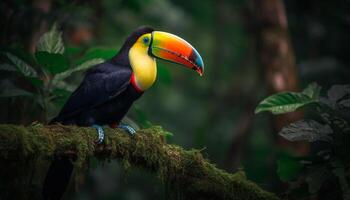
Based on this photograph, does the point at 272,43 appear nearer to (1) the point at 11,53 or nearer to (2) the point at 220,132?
(1) the point at 11,53

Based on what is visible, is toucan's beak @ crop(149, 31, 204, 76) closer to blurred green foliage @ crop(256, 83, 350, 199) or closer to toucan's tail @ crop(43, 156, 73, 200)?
blurred green foliage @ crop(256, 83, 350, 199)

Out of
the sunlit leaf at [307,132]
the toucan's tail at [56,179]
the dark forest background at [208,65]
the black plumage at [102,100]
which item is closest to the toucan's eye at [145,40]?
the black plumage at [102,100]

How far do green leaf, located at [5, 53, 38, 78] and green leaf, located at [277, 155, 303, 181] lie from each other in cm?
235

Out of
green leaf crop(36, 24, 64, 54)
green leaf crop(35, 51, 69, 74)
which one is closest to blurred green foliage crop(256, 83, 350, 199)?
green leaf crop(35, 51, 69, 74)

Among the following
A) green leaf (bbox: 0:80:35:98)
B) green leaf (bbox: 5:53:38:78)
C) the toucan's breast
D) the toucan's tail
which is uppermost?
the toucan's breast

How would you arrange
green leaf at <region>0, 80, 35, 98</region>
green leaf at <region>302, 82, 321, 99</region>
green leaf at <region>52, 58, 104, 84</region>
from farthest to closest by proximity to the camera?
1. green leaf at <region>52, 58, 104, 84</region>
2. green leaf at <region>0, 80, 35, 98</region>
3. green leaf at <region>302, 82, 321, 99</region>

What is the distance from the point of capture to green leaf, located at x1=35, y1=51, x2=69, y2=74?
197 inches

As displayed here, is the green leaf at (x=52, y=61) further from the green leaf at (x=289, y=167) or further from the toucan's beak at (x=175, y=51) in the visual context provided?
the green leaf at (x=289, y=167)

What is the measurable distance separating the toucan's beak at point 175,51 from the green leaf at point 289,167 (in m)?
1.08

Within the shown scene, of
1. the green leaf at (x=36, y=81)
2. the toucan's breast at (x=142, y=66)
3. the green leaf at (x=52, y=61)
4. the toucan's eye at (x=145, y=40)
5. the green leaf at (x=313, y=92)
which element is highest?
the green leaf at (x=313, y=92)

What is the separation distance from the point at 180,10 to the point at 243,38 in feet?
6.38

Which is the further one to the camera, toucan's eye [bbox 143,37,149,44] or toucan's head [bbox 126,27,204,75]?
toucan's eye [bbox 143,37,149,44]

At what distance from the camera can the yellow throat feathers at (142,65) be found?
518 centimetres

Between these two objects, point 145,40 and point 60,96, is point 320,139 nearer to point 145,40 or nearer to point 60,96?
point 145,40
